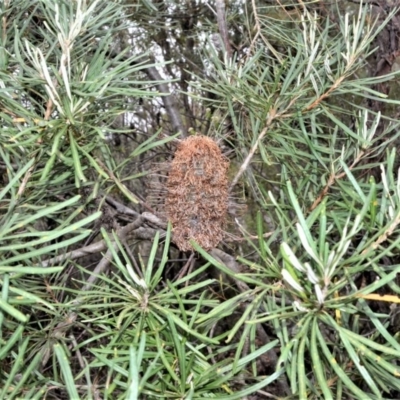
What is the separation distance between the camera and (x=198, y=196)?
43cm

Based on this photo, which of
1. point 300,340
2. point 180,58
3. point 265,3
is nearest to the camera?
point 300,340

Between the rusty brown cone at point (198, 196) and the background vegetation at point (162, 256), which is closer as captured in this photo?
the background vegetation at point (162, 256)

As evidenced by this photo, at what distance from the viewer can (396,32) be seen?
27.7 inches

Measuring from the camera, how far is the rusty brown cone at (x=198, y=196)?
1.40 feet

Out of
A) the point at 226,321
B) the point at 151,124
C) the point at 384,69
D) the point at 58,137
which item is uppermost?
the point at 58,137

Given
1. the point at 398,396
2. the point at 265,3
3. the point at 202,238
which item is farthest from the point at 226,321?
the point at 265,3

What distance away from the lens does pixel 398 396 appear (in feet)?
1.85

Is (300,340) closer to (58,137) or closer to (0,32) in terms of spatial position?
(58,137)

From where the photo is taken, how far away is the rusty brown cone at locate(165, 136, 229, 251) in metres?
0.43

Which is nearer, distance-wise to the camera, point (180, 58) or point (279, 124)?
point (279, 124)

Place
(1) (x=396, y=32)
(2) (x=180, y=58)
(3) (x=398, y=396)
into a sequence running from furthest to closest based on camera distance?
1. (2) (x=180, y=58)
2. (1) (x=396, y=32)
3. (3) (x=398, y=396)

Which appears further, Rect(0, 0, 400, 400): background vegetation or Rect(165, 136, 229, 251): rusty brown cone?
Rect(165, 136, 229, 251): rusty brown cone

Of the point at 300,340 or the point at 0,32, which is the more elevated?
the point at 0,32

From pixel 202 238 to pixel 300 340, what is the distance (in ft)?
0.59
